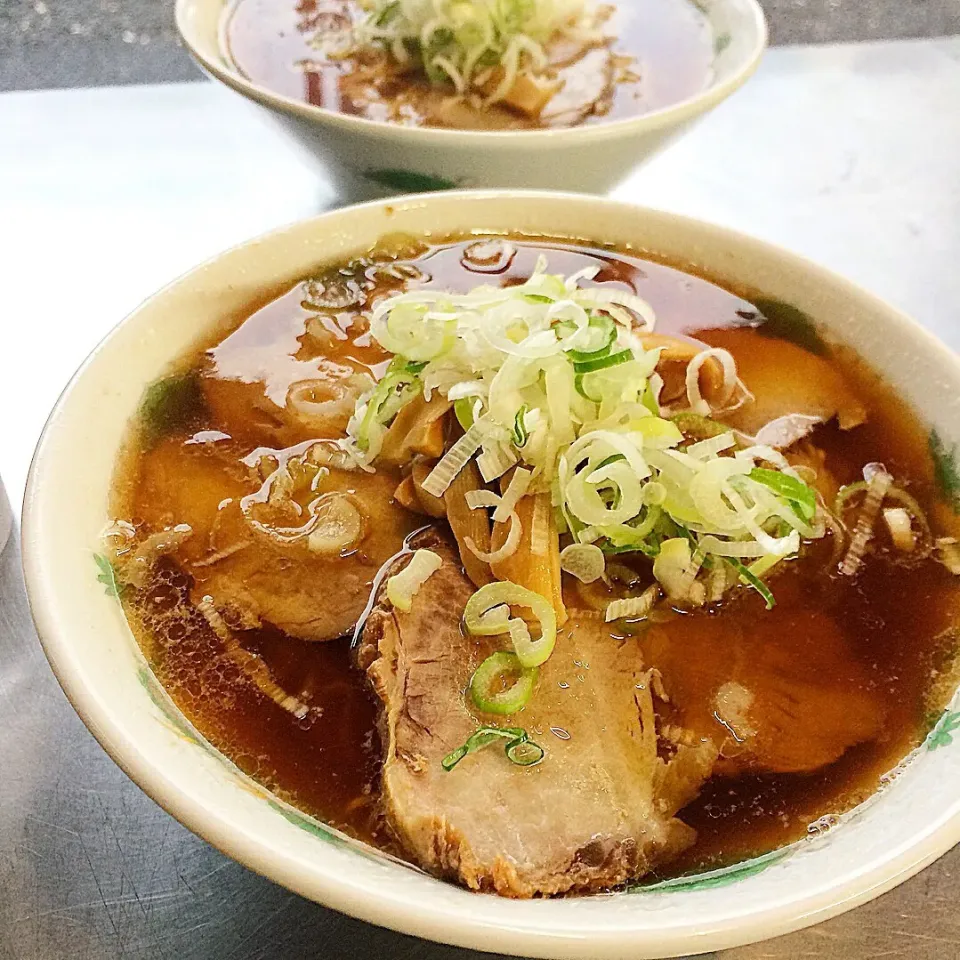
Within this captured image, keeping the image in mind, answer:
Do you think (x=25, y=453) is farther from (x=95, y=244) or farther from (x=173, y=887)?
(x=173, y=887)

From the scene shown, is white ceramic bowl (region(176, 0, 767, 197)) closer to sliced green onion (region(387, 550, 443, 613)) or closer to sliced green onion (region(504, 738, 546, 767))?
sliced green onion (region(387, 550, 443, 613))

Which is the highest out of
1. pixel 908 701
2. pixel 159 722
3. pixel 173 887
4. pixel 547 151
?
pixel 547 151

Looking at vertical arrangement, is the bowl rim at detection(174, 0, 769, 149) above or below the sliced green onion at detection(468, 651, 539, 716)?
above

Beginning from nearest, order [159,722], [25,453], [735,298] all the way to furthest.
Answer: [159,722] < [735,298] < [25,453]

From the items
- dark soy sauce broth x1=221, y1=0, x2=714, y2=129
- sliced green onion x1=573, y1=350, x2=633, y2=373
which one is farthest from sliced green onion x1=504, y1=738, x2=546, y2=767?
dark soy sauce broth x1=221, y1=0, x2=714, y2=129

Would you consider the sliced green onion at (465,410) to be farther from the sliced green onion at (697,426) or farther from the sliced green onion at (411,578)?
the sliced green onion at (697,426)

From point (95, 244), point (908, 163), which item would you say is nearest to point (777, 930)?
point (95, 244)
